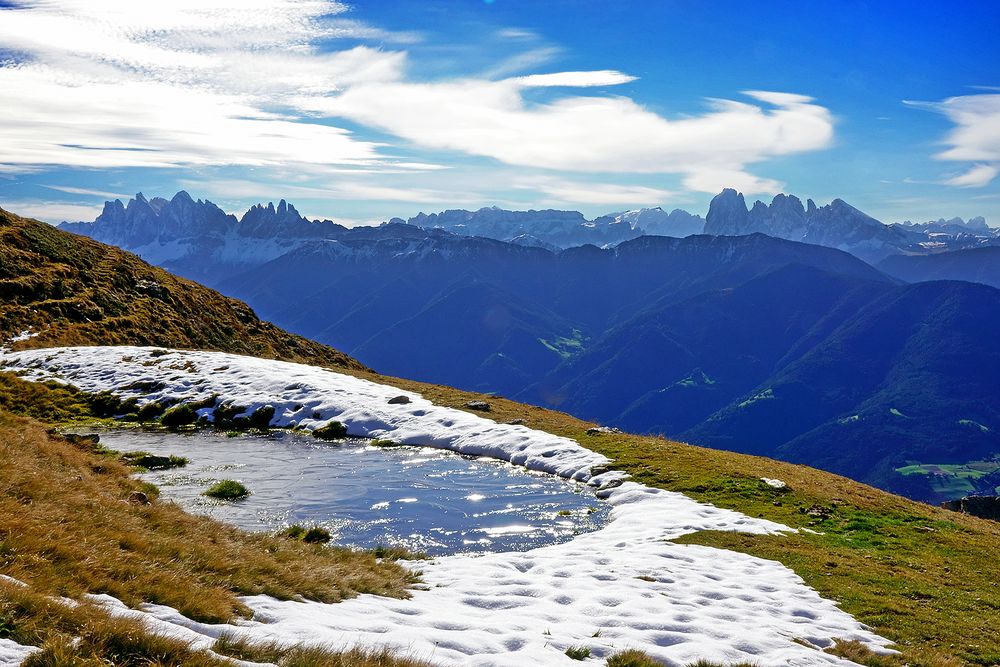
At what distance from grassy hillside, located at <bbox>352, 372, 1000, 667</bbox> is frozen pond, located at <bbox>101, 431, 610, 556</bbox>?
16.1 ft

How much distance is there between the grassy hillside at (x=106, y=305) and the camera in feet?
178

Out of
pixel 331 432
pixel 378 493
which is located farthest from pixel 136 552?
pixel 331 432

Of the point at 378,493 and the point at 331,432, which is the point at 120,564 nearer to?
the point at 378,493

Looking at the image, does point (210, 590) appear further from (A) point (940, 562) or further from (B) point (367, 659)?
(A) point (940, 562)

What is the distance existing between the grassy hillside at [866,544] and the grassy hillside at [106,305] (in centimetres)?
4156

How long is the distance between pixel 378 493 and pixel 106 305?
48977mm

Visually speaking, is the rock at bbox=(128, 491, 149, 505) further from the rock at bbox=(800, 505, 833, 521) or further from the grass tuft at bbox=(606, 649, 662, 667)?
the rock at bbox=(800, 505, 833, 521)

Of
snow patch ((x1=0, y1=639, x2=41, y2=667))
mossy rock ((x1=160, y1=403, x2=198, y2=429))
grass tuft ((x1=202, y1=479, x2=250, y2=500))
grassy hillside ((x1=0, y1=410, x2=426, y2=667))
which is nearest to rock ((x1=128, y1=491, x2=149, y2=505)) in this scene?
grassy hillside ((x1=0, y1=410, x2=426, y2=667))

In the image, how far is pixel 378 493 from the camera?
23828 mm

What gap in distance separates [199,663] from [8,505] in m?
6.00

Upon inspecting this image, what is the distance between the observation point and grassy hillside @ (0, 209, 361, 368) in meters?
54.3

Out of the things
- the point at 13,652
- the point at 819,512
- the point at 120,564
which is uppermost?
the point at 13,652

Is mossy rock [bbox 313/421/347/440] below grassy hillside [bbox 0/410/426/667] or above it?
below

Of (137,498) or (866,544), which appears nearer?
(137,498)
